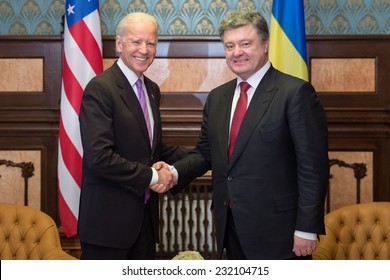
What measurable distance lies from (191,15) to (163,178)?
2.16 meters

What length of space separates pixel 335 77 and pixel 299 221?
2297 millimetres

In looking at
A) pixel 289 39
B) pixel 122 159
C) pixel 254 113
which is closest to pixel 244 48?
pixel 254 113

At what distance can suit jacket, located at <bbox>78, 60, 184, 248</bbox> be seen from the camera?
7.99 feet

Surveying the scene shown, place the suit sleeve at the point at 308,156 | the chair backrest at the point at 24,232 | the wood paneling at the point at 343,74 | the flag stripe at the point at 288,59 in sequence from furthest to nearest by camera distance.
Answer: the wood paneling at the point at 343,74 → the flag stripe at the point at 288,59 → the chair backrest at the point at 24,232 → the suit sleeve at the point at 308,156

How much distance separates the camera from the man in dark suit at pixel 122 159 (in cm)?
244

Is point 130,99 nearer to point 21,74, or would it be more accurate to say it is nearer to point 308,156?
point 308,156

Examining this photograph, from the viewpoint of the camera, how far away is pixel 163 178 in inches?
101

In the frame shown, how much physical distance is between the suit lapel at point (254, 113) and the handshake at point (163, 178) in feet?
1.16

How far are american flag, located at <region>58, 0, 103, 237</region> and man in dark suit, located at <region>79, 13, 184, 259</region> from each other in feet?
4.31

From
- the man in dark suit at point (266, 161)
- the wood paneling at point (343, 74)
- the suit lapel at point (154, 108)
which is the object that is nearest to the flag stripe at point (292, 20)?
the wood paneling at point (343, 74)

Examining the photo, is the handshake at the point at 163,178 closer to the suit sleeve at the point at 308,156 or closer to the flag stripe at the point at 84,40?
the suit sleeve at the point at 308,156

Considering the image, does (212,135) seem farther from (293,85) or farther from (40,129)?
(40,129)

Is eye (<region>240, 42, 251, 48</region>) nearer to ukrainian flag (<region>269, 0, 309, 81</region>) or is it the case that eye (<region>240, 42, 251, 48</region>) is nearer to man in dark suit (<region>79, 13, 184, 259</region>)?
man in dark suit (<region>79, 13, 184, 259</region>)

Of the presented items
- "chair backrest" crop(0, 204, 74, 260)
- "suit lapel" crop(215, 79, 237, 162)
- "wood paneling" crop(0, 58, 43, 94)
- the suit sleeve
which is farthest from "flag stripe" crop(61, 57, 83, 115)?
the suit sleeve
